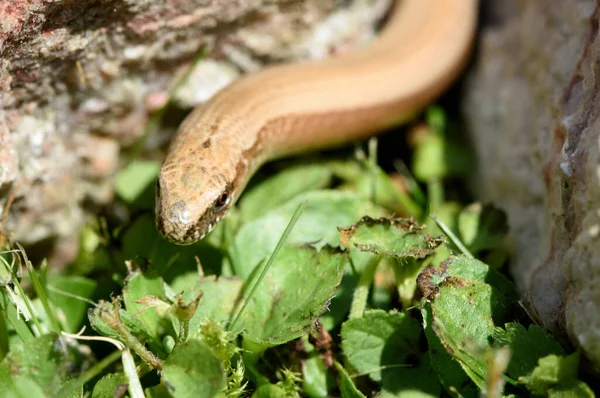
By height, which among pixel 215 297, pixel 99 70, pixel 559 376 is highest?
pixel 99 70

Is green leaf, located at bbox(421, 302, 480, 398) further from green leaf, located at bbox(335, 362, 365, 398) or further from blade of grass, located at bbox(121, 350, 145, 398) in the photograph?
blade of grass, located at bbox(121, 350, 145, 398)

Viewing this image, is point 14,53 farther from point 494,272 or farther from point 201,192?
point 494,272

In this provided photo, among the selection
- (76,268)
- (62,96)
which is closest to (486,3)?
(62,96)

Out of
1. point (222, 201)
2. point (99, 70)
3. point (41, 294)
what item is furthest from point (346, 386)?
point (99, 70)

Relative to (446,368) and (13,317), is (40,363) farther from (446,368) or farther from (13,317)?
(446,368)

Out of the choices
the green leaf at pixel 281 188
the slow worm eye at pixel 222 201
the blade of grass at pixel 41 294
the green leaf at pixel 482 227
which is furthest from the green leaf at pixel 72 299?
the green leaf at pixel 482 227
